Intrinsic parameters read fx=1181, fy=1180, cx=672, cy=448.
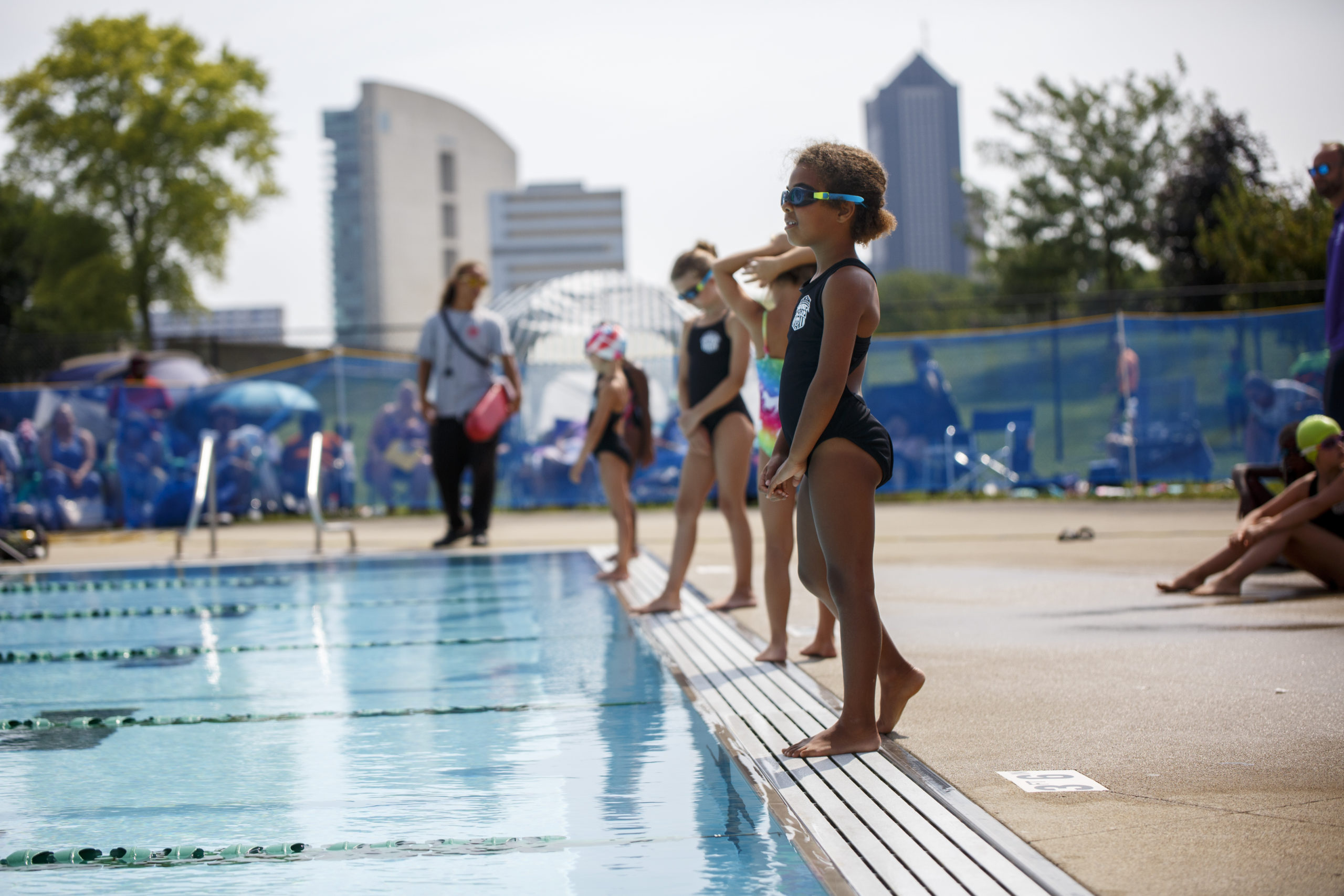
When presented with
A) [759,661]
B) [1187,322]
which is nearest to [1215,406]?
[1187,322]

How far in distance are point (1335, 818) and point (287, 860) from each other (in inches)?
86.1

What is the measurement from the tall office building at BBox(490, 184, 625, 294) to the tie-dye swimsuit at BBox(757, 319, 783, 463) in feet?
319

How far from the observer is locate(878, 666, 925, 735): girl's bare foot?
3338 mm

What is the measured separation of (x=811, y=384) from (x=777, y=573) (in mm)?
1609

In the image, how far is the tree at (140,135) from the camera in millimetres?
33750

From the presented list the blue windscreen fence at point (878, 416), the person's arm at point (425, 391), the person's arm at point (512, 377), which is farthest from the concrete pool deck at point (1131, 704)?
the blue windscreen fence at point (878, 416)

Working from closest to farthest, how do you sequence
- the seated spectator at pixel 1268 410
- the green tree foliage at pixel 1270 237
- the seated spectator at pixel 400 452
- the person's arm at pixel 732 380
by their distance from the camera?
the person's arm at pixel 732 380
the seated spectator at pixel 1268 410
the seated spectator at pixel 400 452
the green tree foliage at pixel 1270 237

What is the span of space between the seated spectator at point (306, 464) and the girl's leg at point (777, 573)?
11504mm

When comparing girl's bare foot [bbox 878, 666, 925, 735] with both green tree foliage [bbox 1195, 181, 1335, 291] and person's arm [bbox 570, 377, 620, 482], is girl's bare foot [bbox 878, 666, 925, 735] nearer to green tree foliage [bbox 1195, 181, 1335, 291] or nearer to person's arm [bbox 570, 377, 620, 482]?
person's arm [bbox 570, 377, 620, 482]

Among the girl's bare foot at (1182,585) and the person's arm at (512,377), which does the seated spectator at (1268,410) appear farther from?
the person's arm at (512,377)

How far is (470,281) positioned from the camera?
10016 millimetres

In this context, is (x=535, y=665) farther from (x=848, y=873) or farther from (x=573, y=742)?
(x=848, y=873)

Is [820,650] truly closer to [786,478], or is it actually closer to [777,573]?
[777,573]

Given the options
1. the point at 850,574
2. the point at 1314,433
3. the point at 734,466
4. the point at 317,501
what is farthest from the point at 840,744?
the point at 317,501
